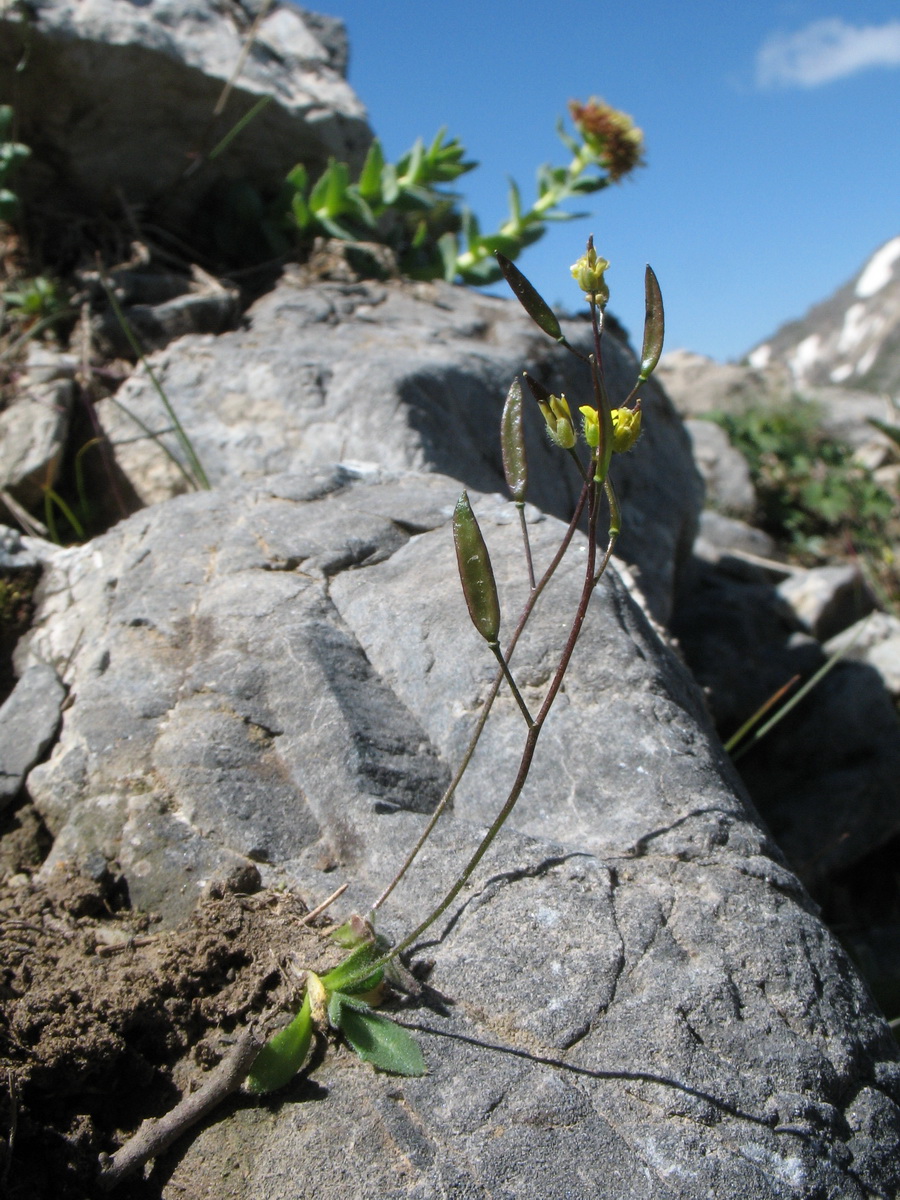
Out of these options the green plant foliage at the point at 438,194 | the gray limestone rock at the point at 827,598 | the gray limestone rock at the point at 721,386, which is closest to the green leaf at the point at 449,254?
the green plant foliage at the point at 438,194

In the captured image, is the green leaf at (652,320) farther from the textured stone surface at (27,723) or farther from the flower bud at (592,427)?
the textured stone surface at (27,723)

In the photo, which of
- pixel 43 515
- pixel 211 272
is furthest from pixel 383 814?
pixel 211 272

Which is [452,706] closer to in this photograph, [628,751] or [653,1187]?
[628,751]

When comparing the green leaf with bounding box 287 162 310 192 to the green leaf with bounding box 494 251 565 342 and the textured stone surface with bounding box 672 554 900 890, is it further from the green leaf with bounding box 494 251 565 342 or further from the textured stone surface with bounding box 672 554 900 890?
the green leaf with bounding box 494 251 565 342

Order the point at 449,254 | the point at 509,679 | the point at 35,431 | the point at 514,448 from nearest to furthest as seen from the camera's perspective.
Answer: the point at 509,679, the point at 514,448, the point at 35,431, the point at 449,254

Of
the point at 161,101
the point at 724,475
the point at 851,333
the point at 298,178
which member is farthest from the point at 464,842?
the point at 851,333

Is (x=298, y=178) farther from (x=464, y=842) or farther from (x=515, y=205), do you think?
(x=464, y=842)

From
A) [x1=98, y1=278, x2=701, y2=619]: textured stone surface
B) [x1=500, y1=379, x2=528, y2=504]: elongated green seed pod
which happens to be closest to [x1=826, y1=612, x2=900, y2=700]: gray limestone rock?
[x1=98, y1=278, x2=701, y2=619]: textured stone surface

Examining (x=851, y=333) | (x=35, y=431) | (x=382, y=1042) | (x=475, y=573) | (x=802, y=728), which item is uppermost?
(x=851, y=333)
